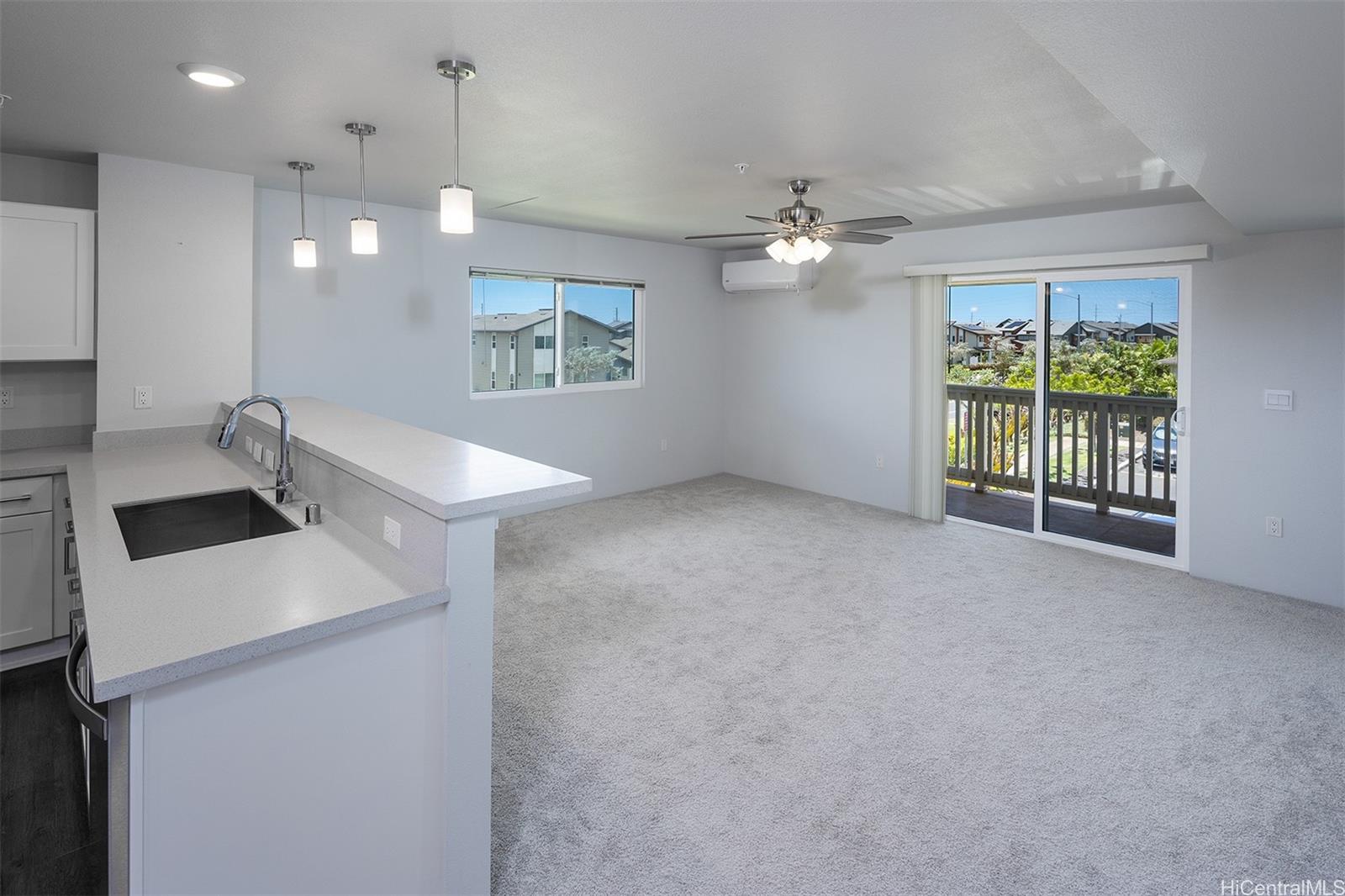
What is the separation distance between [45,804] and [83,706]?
1.31 metres

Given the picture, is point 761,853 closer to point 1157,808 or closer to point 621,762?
point 621,762

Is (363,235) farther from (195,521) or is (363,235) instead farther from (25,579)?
(25,579)

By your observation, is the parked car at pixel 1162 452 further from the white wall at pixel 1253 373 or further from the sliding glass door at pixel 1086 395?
the white wall at pixel 1253 373

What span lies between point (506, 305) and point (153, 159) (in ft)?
8.13

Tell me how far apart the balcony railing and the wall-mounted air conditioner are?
1706mm

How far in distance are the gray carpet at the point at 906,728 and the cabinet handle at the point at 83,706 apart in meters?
1.07

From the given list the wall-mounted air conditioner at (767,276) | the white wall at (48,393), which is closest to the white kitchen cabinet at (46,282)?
the white wall at (48,393)

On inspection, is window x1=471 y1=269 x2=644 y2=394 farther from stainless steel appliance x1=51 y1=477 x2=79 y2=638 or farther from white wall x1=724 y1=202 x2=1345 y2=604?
stainless steel appliance x1=51 y1=477 x2=79 y2=638

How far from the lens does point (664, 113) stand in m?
2.82

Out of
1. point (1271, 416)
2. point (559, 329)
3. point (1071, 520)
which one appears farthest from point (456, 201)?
point (1071, 520)

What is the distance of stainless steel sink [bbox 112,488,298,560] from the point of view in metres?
2.58

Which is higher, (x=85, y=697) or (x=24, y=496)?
(x=24, y=496)

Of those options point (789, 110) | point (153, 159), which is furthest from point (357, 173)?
point (789, 110)

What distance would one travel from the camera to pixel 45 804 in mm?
2379
